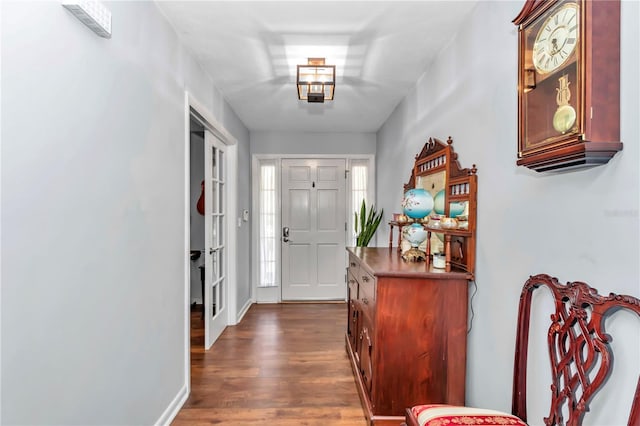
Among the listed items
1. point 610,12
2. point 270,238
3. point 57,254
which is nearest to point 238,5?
point 57,254

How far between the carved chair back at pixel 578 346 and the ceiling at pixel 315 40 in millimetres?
1592

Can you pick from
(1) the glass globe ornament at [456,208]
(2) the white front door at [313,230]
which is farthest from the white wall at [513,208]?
(2) the white front door at [313,230]

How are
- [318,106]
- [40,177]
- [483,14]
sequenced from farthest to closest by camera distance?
[318,106]
[483,14]
[40,177]

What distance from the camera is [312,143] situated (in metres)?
4.87

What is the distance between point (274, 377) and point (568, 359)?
213 cm

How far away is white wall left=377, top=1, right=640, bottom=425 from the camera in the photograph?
972mm

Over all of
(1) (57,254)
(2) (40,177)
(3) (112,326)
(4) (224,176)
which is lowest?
(3) (112,326)

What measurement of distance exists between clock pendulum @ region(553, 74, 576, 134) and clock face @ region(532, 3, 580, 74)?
0.07 meters

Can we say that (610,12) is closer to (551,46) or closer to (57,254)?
(551,46)

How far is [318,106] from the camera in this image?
12.3 feet

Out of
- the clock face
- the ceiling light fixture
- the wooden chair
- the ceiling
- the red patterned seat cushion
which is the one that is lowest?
the red patterned seat cushion

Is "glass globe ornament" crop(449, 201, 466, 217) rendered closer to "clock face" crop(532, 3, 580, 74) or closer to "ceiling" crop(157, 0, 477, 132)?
"clock face" crop(532, 3, 580, 74)

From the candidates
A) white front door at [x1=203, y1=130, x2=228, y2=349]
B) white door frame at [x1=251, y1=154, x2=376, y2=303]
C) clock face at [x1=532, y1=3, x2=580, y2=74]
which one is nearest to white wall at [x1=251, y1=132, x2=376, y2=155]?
white door frame at [x1=251, y1=154, x2=376, y2=303]

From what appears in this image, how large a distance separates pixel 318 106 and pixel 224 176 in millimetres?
1277
